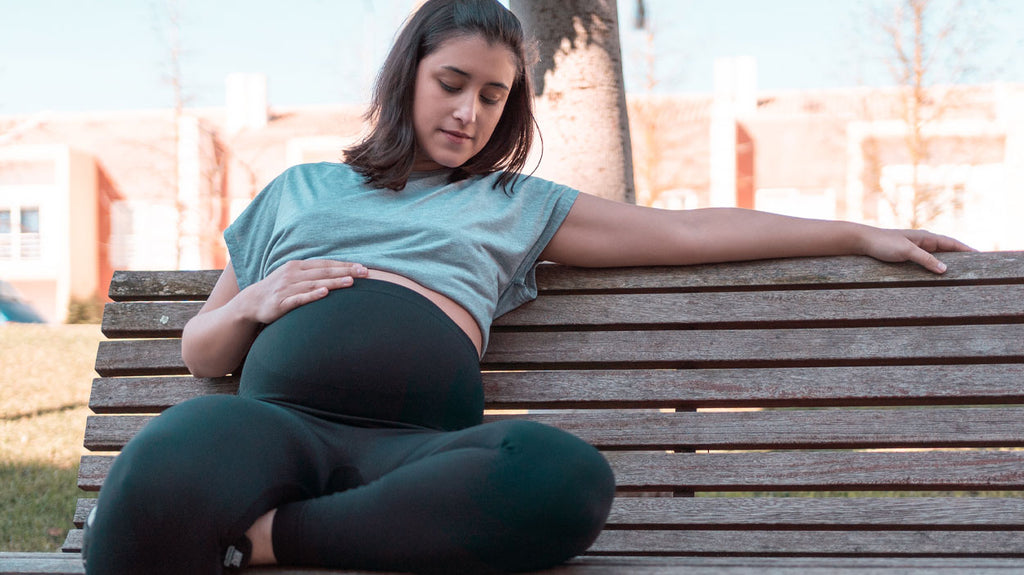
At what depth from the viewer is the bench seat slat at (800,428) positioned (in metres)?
2.26

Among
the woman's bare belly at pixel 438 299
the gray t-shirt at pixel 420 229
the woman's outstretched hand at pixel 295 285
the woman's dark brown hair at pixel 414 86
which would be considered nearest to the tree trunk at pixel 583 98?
the woman's dark brown hair at pixel 414 86

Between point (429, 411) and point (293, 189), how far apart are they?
2.38ft

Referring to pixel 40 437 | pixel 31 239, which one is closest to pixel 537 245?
pixel 40 437

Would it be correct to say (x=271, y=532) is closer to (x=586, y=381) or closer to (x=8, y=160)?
(x=586, y=381)

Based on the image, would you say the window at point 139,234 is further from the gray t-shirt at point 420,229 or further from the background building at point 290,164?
the gray t-shirt at point 420,229

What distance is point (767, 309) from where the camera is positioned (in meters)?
2.42

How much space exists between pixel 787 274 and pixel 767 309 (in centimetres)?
11

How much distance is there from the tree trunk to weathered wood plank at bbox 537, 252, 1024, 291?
1.39 m

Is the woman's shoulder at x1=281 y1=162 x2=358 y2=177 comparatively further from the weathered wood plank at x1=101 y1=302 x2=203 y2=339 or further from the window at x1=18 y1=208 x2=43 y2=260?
the window at x1=18 y1=208 x2=43 y2=260

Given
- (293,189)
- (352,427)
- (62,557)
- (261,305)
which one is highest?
(293,189)

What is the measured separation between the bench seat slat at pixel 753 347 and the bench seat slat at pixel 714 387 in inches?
1.1

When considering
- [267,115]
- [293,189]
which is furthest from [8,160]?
[293,189]

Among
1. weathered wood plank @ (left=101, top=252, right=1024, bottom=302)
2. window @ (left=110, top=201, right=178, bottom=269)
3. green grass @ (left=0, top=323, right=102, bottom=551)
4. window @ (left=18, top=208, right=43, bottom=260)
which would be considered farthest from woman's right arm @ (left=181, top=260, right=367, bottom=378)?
window @ (left=18, top=208, right=43, bottom=260)

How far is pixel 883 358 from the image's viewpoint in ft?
7.68
